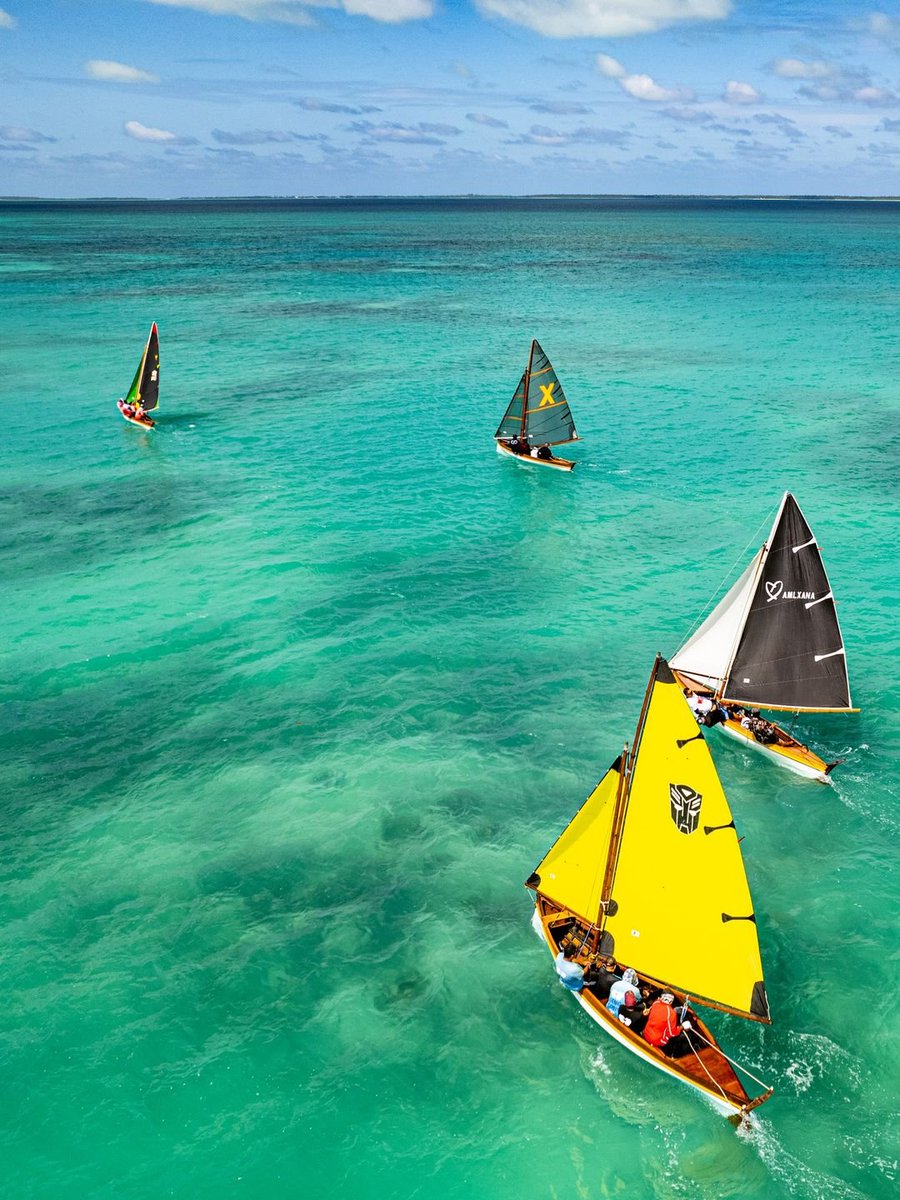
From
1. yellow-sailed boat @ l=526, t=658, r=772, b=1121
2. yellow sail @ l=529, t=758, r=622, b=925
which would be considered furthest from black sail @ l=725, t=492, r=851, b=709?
yellow-sailed boat @ l=526, t=658, r=772, b=1121

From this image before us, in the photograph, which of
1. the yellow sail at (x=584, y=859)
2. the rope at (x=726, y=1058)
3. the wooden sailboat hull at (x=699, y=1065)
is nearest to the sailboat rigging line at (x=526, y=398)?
the yellow sail at (x=584, y=859)

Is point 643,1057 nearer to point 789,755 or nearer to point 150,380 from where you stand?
point 789,755

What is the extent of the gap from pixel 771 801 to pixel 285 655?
22475 millimetres

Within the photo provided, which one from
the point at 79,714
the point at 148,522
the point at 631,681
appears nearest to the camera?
the point at 79,714

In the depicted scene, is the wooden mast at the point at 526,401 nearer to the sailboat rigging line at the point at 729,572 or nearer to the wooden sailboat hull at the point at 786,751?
the sailboat rigging line at the point at 729,572

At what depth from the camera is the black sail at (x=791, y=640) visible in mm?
32156

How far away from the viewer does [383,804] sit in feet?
107

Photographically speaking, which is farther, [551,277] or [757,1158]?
[551,277]

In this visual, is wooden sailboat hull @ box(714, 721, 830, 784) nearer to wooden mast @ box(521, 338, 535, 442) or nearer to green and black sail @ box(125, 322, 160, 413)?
wooden mast @ box(521, 338, 535, 442)

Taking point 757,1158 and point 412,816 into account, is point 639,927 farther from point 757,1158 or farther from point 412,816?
point 412,816

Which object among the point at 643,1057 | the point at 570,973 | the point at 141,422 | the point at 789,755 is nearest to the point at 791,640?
the point at 789,755

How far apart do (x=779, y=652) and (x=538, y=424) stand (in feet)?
123

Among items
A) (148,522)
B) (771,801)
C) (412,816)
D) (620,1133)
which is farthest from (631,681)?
(148,522)

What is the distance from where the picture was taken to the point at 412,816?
3206cm
